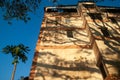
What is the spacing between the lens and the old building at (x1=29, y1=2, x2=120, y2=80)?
10.3 m

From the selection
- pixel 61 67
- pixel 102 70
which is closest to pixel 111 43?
pixel 102 70

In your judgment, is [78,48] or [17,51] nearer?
[78,48]

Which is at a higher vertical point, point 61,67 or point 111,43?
point 111,43

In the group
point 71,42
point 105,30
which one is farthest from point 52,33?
point 105,30

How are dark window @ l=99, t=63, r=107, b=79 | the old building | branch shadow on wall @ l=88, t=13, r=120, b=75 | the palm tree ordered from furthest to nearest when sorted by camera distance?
the palm tree → the old building → dark window @ l=99, t=63, r=107, b=79 → branch shadow on wall @ l=88, t=13, r=120, b=75

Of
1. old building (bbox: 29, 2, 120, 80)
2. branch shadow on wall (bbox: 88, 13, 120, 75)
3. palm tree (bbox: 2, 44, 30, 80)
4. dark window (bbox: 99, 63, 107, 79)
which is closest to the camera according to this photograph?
branch shadow on wall (bbox: 88, 13, 120, 75)

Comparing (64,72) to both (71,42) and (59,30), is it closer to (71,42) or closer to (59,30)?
(71,42)

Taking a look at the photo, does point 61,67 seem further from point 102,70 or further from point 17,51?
point 17,51

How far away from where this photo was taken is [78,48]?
1260 centimetres

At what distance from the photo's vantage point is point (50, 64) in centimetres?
1105

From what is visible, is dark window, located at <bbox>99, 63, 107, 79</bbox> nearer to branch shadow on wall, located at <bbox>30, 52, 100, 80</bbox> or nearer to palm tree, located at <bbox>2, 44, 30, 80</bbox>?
branch shadow on wall, located at <bbox>30, 52, 100, 80</bbox>

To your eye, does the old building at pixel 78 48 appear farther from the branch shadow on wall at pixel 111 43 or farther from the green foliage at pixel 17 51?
the green foliage at pixel 17 51

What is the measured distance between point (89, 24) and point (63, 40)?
3146 millimetres

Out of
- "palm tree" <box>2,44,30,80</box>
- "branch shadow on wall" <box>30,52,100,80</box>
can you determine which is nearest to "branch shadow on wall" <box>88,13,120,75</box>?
"branch shadow on wall" <box>30,52,100,80</box>
